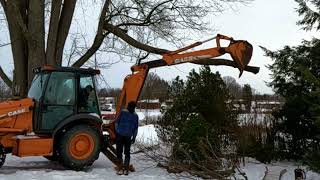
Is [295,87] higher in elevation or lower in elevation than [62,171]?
higher

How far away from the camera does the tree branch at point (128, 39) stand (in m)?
18.2

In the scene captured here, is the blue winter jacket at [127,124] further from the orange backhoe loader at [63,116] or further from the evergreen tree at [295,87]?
the evergreen tree at [295,87]

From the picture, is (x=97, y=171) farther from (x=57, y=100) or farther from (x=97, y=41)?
(x=97, y=41)

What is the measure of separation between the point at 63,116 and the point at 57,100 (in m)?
0.42

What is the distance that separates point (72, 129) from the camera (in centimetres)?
1277

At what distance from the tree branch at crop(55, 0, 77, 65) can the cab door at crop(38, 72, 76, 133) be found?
17.2 ft

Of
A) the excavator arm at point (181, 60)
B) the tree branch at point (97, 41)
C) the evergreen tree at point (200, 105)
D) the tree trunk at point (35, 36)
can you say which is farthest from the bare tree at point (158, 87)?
the tree trunk at point (35, 36)

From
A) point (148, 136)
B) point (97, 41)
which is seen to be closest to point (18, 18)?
point (97, 41)

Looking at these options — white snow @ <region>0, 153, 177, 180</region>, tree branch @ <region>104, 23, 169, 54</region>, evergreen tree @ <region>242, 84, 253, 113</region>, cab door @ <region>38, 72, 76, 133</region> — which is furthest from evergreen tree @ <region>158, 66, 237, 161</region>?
cab door @ <region>38, 72, 76, 133</region>

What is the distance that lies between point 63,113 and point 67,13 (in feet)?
21.3

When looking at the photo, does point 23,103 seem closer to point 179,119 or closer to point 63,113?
point 63,113

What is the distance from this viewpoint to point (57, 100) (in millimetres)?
12789

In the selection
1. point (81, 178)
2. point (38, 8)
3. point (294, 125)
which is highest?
point (38, 8)

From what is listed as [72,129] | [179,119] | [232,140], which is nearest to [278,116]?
[232,140]
